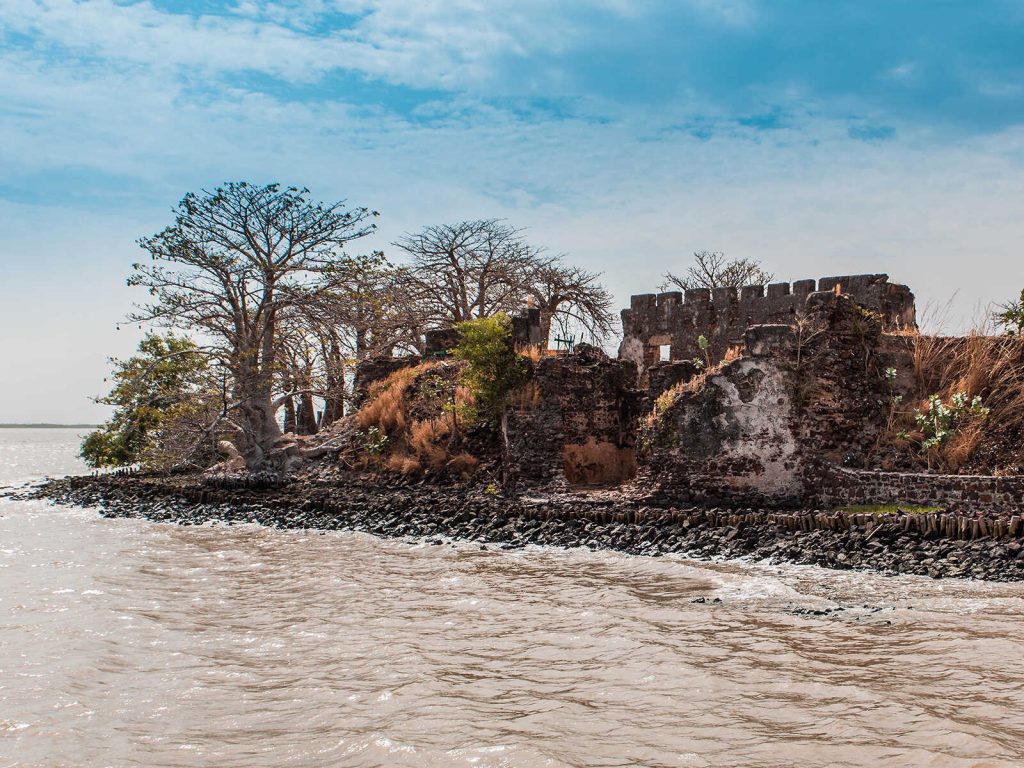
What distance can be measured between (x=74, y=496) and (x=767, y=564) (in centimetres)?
2139

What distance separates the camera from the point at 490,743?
6.23m

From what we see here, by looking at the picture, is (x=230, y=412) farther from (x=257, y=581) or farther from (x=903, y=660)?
(x=903, y=660)

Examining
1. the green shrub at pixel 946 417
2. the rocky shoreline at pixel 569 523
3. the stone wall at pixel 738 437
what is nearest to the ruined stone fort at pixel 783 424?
the stone wall at pixel 738 437

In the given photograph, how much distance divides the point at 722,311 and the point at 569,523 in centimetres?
920

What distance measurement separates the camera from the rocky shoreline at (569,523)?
469 inches

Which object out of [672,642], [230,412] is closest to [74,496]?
[230,412]

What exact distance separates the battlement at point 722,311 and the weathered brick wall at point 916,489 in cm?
584

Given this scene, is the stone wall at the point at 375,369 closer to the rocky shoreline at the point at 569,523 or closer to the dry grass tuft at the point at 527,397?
the rocky shoreline at the point at 569,523

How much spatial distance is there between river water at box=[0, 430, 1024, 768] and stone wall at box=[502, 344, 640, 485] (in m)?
5.47

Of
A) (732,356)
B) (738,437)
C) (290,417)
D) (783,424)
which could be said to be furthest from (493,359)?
(290,417)

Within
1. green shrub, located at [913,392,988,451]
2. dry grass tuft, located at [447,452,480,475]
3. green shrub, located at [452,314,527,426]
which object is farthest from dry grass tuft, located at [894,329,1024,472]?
dry grass tuft, located at [447,452,480,475]

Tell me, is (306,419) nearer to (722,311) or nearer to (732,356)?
(722,311)

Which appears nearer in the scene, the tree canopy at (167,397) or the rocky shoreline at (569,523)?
the rocky shoreline at (569,523)

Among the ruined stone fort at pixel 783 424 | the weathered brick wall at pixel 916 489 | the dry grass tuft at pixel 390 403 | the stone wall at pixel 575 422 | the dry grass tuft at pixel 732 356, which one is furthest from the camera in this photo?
the dry grass tuft at pixel 390 403
